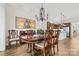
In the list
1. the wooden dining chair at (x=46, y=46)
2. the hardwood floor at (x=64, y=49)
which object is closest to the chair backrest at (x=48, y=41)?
the wooden dining chair at (x=46, y=46)

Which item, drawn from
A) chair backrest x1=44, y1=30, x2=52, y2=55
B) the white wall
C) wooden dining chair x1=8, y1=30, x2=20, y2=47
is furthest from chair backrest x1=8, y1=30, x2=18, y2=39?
chair backrest x1=44, y1=30, x2=52, y2=55

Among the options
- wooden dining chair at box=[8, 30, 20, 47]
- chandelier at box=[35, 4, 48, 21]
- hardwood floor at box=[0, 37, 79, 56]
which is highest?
chandelier at box=[35, 4, 48, 21]

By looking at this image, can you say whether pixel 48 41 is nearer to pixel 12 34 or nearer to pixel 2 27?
pixel 12 34

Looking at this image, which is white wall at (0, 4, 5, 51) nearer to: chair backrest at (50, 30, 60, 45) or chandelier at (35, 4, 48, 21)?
chandelier at (35, 4, 48, 21)

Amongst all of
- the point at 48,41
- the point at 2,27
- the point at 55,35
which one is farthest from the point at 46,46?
the point at 2,27

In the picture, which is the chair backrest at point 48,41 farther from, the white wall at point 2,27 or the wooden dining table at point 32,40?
the white wall at point 2,27

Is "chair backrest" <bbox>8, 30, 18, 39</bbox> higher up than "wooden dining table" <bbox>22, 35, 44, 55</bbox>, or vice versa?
"chair backrest" <bbox>8, 30, 18, 39</bbox>

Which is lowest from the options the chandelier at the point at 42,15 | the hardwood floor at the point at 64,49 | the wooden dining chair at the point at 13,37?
the hardwood floor at the point at 64,49

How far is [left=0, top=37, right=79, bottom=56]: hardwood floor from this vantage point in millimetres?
2369

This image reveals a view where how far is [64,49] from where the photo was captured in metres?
2.39

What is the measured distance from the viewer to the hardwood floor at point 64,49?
2.37 m

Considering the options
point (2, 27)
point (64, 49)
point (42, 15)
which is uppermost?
point (42, 15)

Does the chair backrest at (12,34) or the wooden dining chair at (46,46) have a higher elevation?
the chair backrest at (12,34)

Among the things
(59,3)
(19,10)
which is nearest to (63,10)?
(59,3)
